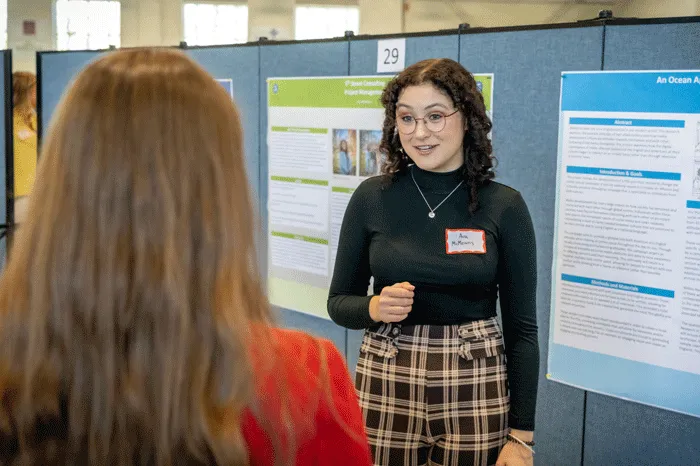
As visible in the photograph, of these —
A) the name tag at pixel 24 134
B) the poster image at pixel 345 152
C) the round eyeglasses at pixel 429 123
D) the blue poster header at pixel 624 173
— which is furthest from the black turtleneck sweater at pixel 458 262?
the name tag at pixel 24 134

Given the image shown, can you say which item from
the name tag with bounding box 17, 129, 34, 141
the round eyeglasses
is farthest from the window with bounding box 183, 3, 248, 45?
the round eyeglasses

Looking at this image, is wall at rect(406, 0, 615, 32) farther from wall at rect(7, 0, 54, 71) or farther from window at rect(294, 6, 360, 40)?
wall at rect(7, 0, 54, 71)

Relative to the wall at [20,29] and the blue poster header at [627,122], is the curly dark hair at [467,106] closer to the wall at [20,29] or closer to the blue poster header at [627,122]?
the blue poster header at [627,122]

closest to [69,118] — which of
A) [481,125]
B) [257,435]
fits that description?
[257,435]

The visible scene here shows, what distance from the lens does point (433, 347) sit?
1.70 meters

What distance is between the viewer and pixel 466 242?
5.61ft

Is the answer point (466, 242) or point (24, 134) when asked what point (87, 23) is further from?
point (466, 242)

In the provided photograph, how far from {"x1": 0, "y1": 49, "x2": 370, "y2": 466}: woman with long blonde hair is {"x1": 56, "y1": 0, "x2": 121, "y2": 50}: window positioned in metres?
8.66

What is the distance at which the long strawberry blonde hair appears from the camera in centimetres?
70

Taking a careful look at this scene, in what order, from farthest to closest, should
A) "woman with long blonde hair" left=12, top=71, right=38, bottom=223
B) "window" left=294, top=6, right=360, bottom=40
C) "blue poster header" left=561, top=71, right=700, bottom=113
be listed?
"window" left=294, top=6, right=360, bottom=40, "woman with long blonde hair" left=12, top=71, right=38, bottom=223, "blue poster header" left=561, top=71, right=700, bottom=113

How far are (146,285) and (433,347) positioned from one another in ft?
3.59

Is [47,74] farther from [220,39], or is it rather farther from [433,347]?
[220,39]

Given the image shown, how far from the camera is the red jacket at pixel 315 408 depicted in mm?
738

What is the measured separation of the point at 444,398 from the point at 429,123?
0.66 meters
